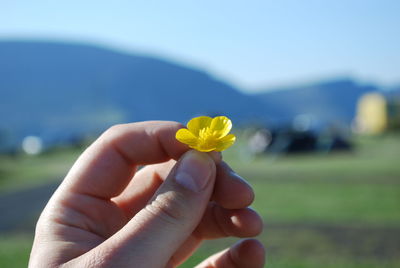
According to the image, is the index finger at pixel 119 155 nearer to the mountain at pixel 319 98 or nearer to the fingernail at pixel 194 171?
the fingernail at pixel 194 171

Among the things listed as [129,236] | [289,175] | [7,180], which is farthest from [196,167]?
[7,180]

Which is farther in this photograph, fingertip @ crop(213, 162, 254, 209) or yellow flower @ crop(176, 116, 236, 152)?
fingertip @ crop(213, 162, 254, 209)

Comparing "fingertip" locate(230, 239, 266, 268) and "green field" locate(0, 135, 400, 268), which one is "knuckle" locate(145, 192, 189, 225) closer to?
"fingertip" locate(230, 239, 266, 268)

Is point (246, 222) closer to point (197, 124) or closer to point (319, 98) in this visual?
point (197, 124)

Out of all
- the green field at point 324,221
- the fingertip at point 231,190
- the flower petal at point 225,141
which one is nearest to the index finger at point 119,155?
the fingertip at point 231,190

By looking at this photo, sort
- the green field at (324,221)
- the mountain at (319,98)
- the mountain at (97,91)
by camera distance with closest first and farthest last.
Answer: the green field at (324,221) → the mountain at (97,91) → the mountain at (319,98)

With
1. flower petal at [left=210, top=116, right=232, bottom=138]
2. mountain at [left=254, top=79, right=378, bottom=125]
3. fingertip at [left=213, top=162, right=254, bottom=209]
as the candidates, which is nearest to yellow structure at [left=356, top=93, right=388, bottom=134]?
fingertip at [left=213, top=162, right=254, bottom=209]

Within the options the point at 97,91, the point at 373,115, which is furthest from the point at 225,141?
the point at 97,91
